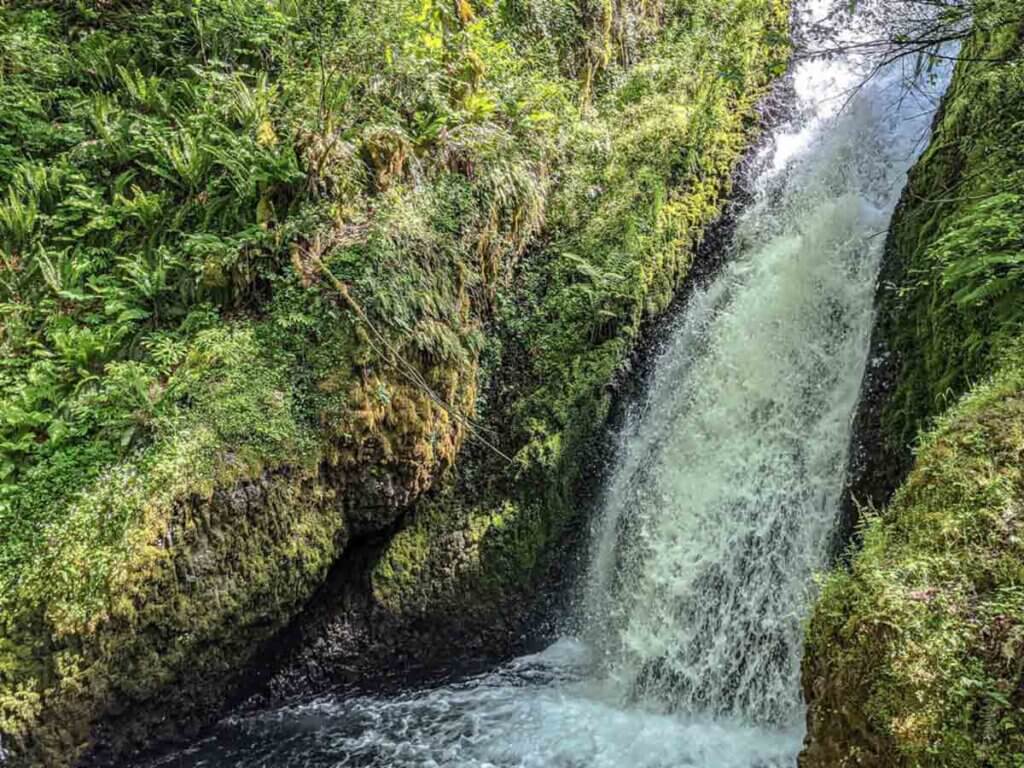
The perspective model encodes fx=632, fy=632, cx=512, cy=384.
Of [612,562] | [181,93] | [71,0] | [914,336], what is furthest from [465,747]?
[71,0]

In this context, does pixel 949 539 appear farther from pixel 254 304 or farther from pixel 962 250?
pixel 254 304

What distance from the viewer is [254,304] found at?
6094 millimetres

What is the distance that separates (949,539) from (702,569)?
352 centimetres

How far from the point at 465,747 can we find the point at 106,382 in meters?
4.44

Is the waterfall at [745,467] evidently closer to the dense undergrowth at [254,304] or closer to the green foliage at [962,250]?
the green foliage at [962,250]

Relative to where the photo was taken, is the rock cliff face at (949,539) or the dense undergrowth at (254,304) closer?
the rock cliff face at (949,539)

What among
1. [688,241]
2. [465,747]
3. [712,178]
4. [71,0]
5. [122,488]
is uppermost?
[71,0]

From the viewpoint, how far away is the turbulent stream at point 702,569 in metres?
5.41

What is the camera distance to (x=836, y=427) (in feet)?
19.7

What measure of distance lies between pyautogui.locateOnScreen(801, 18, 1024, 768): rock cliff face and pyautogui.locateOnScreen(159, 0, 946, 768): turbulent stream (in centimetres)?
101

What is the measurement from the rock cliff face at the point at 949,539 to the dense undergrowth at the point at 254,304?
2.17 metres

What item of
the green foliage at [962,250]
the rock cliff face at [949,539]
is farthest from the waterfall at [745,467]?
the rock cliff face at [949,539]

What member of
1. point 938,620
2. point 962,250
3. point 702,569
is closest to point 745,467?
point 702,569

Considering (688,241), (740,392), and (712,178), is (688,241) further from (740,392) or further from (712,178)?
(740,392)
